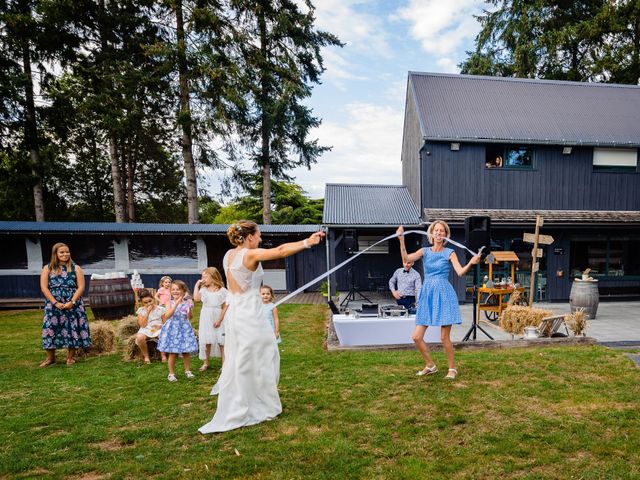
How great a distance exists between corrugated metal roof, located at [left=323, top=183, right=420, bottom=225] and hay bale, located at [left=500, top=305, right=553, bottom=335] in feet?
15.3

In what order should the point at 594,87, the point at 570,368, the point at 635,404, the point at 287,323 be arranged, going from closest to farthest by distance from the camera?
the point at 635,404 < the point at 570,368 < the point at 287,323 < the point at 594,87

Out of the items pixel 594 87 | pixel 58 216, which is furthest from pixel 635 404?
pixel 58 216

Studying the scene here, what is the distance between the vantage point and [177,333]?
4660 millimetres

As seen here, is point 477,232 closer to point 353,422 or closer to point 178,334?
point 353,422

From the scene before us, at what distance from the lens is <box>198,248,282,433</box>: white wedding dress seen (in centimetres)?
308

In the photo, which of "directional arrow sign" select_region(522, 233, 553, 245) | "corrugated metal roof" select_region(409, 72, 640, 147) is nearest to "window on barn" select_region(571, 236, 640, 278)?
"corrugated metal roof" select_region(409, 72, 640, 147)

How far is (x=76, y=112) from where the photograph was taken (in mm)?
16656

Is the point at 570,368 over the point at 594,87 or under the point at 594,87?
under

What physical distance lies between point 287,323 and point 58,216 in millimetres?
20423

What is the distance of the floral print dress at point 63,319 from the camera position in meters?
5.38

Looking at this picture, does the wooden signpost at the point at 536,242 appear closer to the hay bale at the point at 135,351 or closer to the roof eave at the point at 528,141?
the roof eave at the point at 528,141

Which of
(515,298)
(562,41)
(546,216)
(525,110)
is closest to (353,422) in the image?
(515,298)

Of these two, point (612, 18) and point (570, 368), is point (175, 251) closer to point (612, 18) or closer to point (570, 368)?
point (570, 368)

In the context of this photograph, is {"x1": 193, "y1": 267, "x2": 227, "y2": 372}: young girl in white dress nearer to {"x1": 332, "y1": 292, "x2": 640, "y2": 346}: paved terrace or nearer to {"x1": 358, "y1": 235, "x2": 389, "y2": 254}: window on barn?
{"x1": 332, "y1": 292, "x2": 640, "y2": 346}: paved terrace
